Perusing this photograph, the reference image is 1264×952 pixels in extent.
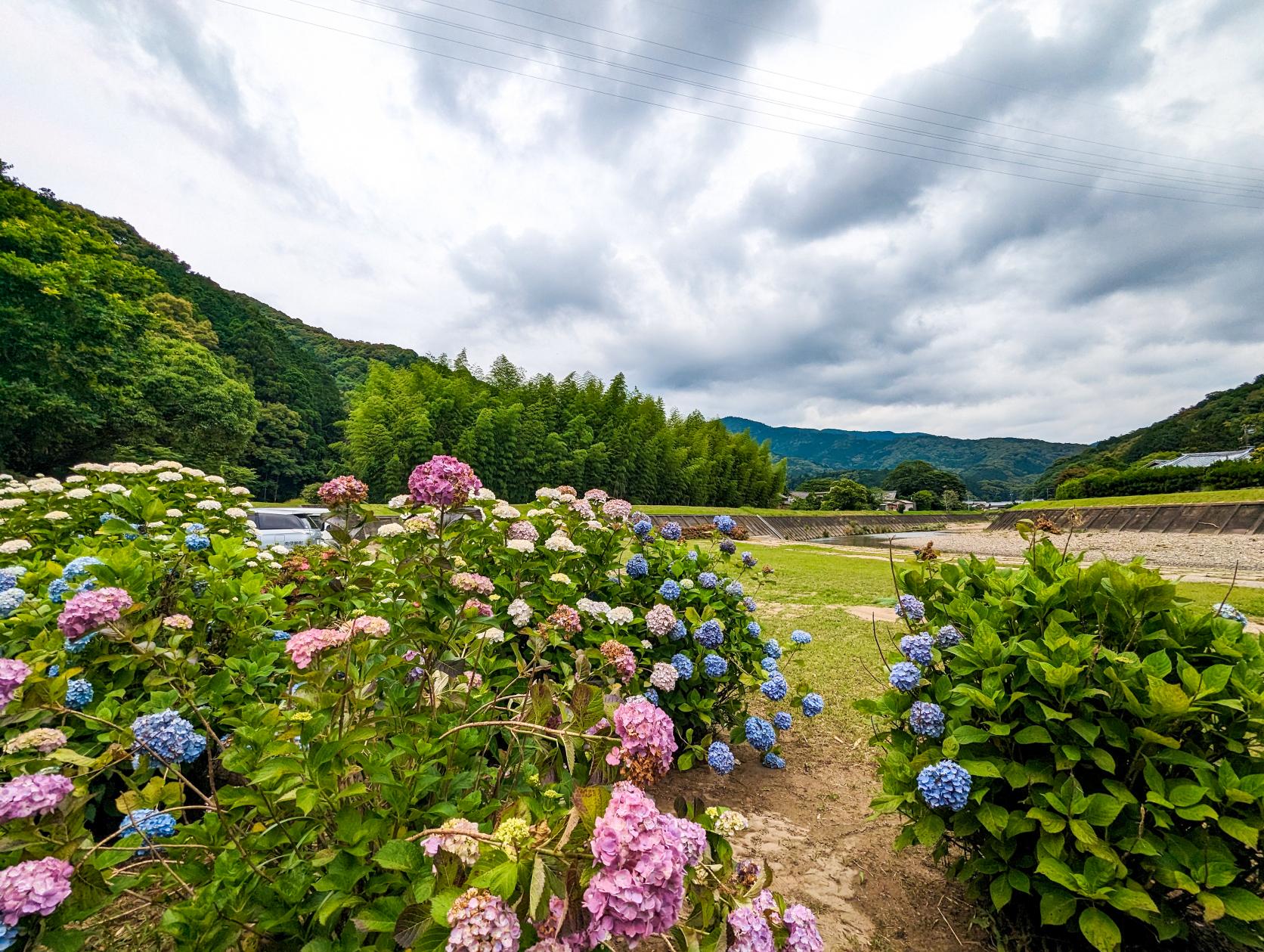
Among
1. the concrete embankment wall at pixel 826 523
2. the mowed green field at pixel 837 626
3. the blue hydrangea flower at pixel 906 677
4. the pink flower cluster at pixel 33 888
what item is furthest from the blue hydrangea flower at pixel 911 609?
the concrete embankment wall at pixel 826 523

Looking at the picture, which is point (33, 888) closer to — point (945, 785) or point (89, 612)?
point (89, 612)

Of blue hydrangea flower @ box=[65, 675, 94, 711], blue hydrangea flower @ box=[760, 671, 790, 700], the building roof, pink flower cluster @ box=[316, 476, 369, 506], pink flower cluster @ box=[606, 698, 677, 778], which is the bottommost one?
blue hydrangea flower @ box=[760, 671, 790, 700]

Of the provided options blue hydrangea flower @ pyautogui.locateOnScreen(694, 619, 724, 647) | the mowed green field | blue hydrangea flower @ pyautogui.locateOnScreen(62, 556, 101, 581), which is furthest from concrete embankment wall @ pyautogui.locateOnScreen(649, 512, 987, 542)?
blue hydrangea flower @ pyautogui.locateOnScreen(62, 556, 101, 581)

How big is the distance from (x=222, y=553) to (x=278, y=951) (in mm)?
1621

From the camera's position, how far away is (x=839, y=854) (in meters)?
1.93

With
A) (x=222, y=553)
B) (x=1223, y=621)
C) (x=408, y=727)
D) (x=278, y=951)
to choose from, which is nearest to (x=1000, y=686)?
(x=1223, y=621)

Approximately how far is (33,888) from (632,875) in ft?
2.84

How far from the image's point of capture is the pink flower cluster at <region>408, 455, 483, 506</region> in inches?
65.6

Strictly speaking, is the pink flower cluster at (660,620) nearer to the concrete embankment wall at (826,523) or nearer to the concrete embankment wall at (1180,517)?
the concrete embankment wall at (826,523)

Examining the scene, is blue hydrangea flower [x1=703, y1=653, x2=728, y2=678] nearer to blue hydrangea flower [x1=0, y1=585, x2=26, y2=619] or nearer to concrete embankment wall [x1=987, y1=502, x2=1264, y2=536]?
blue hydrangea flower [x1=0, y1=585, x2=26, y2=619]

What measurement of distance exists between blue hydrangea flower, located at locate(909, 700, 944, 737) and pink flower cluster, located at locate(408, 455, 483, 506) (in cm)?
146

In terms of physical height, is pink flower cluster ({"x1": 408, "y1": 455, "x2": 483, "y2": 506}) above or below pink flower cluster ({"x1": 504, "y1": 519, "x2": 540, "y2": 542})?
above

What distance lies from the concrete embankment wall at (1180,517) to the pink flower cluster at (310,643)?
62.0 feet

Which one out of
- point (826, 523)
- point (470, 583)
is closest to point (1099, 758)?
point (470, 583)
